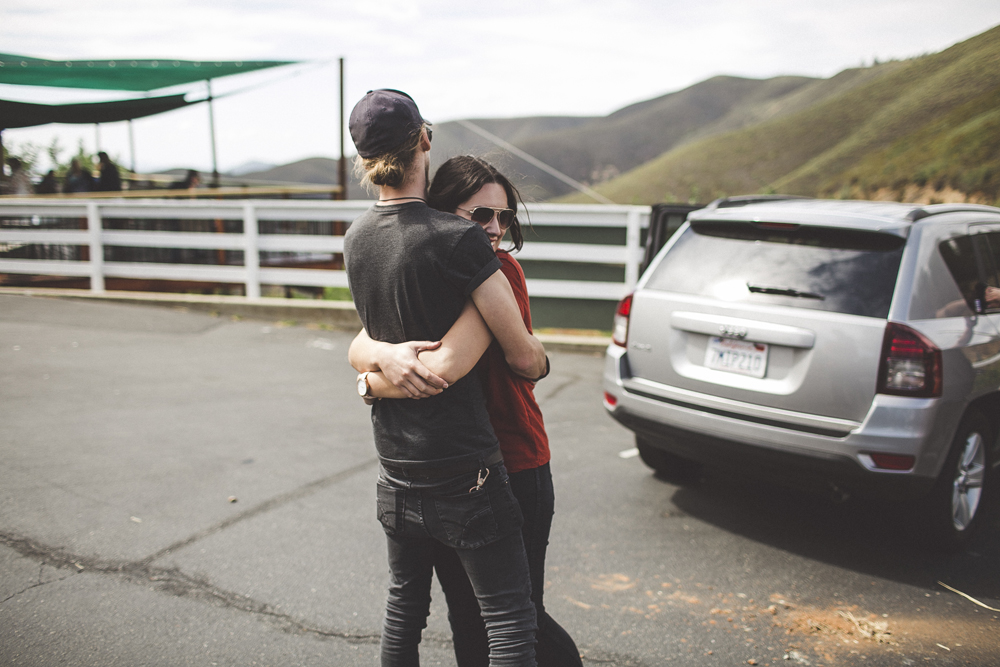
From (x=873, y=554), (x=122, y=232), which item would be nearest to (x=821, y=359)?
(x=873, y=554)

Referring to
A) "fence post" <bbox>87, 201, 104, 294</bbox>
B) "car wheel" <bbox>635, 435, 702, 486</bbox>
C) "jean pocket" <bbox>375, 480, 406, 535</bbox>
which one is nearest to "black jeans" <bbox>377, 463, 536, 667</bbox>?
"jean pocket" <bbox>375, 480, 406, 535</bbox>

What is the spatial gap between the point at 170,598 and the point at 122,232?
8934mm

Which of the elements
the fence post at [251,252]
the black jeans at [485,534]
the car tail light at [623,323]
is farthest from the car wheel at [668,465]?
the fence post at [251,252]

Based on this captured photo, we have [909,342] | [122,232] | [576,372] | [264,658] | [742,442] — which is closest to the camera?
[264,658]

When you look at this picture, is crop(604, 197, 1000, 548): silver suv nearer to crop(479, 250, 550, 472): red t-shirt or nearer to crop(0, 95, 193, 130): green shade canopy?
crop(479, 250, 550, 472): red t-shirt

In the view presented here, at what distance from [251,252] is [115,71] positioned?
4.44 m

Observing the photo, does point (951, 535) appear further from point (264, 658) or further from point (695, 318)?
point (264, 658)

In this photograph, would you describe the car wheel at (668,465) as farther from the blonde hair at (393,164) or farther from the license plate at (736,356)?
the blonde hair at (393,164)

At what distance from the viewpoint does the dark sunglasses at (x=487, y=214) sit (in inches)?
79.7

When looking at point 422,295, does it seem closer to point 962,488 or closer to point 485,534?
point 485,534

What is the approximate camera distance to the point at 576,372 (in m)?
7.70

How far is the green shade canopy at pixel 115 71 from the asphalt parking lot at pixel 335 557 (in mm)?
7404

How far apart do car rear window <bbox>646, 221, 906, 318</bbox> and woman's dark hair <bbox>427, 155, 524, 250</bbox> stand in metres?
2.08

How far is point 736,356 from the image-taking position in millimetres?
3684
